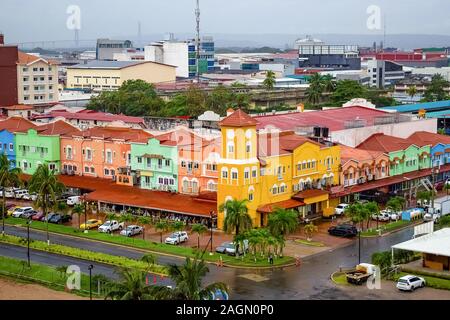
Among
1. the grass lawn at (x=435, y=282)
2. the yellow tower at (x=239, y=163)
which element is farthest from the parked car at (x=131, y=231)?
the grass lawn at (x=435, y=282)

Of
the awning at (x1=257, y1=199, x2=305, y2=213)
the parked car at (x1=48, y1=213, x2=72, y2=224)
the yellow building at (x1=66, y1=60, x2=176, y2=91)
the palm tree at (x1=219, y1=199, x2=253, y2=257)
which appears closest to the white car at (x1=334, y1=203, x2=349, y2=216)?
the awning at (x1=257, y1=199, x2=305, y2=213)

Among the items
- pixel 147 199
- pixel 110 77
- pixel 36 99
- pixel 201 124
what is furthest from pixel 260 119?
pixel 110 77

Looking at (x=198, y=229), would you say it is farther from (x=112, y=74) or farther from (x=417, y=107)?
(x=112, y=74)

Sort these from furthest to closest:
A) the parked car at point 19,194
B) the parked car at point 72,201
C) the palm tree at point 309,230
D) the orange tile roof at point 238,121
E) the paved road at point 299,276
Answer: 1. the parked car at point 19,194
2. the parked car at point 72,201
3. the orange tile roof at point 238,121
4. the palm tree at point 309,230
5. the paved road at point 299,276

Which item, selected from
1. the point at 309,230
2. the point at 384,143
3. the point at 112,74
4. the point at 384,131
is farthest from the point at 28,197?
the point at 112,74

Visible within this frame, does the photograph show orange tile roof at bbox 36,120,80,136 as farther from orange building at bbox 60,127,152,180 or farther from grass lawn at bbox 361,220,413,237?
grass lawn at bbox 361,220,413,237

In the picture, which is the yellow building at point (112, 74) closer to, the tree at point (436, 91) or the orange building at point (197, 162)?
the tree at point (436, 91)

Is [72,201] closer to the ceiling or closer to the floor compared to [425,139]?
closer to the floor
